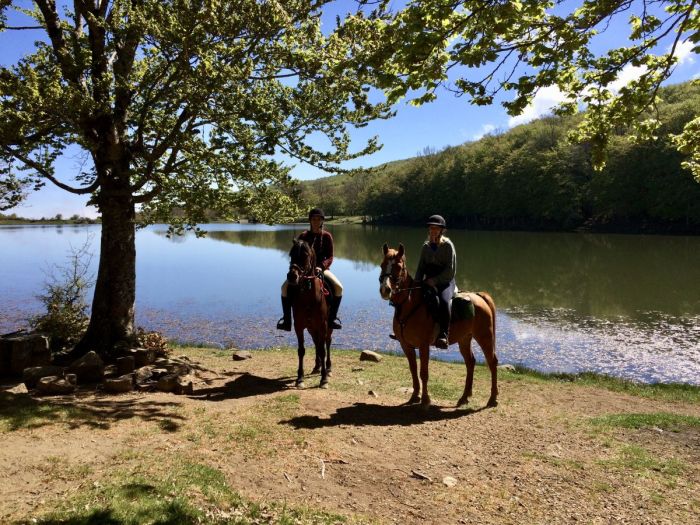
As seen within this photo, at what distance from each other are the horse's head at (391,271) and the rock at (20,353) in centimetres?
763

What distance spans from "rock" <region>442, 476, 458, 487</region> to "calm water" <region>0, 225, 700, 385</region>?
11.4 m

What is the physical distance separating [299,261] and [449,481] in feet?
17.6

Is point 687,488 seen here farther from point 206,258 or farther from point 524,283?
point 206,258

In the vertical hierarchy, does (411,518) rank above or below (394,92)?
below

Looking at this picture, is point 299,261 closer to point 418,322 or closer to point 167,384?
point 418,322

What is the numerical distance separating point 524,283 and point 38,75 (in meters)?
31.9

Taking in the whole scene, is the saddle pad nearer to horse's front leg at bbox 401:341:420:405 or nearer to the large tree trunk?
horse's front leg at bbox 401:341:420:405

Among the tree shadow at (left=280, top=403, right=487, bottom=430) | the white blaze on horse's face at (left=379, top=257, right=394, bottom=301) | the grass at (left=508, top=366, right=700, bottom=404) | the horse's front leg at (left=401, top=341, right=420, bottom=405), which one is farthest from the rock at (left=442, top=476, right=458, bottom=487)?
the grass at (left=508, top=366, right=700, bottom=404)

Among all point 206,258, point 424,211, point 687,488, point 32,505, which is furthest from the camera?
point 424,211

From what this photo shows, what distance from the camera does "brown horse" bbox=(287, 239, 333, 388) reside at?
31.5 feet

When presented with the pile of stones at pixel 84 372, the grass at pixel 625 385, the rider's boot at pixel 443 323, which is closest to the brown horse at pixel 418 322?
the rider's boot at pixel 443 323

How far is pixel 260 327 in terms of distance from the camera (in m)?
21.7

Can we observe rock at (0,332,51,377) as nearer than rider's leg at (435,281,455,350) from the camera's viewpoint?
No

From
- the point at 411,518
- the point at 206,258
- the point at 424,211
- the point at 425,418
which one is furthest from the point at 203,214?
the point at 424,211
